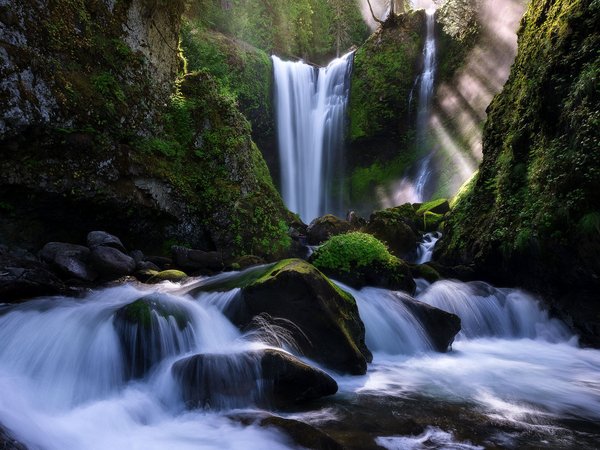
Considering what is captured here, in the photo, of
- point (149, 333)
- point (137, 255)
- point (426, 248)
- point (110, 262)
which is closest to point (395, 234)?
point (426, 248)

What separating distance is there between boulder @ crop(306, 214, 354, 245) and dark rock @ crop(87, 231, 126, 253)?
7.37 meters

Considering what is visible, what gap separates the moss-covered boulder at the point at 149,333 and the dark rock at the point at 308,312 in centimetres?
90

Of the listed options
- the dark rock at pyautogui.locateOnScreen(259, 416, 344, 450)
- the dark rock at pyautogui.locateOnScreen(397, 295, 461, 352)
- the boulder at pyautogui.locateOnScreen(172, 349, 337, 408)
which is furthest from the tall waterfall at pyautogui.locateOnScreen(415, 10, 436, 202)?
the dark rock at pyautogui.locateOnScreen(259, 416, 344, 450)

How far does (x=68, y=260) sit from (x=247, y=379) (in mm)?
5219

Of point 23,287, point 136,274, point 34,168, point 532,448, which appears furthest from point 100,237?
point 532,448

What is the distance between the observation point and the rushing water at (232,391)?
152 inches

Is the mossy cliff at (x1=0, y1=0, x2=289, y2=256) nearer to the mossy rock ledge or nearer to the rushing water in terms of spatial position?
the rushing water

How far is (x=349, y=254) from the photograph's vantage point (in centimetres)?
915

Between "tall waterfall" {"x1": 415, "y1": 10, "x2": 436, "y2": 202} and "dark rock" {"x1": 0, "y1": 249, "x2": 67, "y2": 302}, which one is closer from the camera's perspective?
"dark rock" {"x1": 0, "y1": 249, "x2": 67, "y2": 302}

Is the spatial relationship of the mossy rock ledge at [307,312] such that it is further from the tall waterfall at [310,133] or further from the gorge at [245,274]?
the tall waterfall at [310,133]

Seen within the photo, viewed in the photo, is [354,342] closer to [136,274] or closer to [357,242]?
[357,242]

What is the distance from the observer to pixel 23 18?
8.35 meters

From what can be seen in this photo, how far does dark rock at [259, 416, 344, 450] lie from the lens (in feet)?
11.4

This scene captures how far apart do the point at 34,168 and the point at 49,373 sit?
521cm
